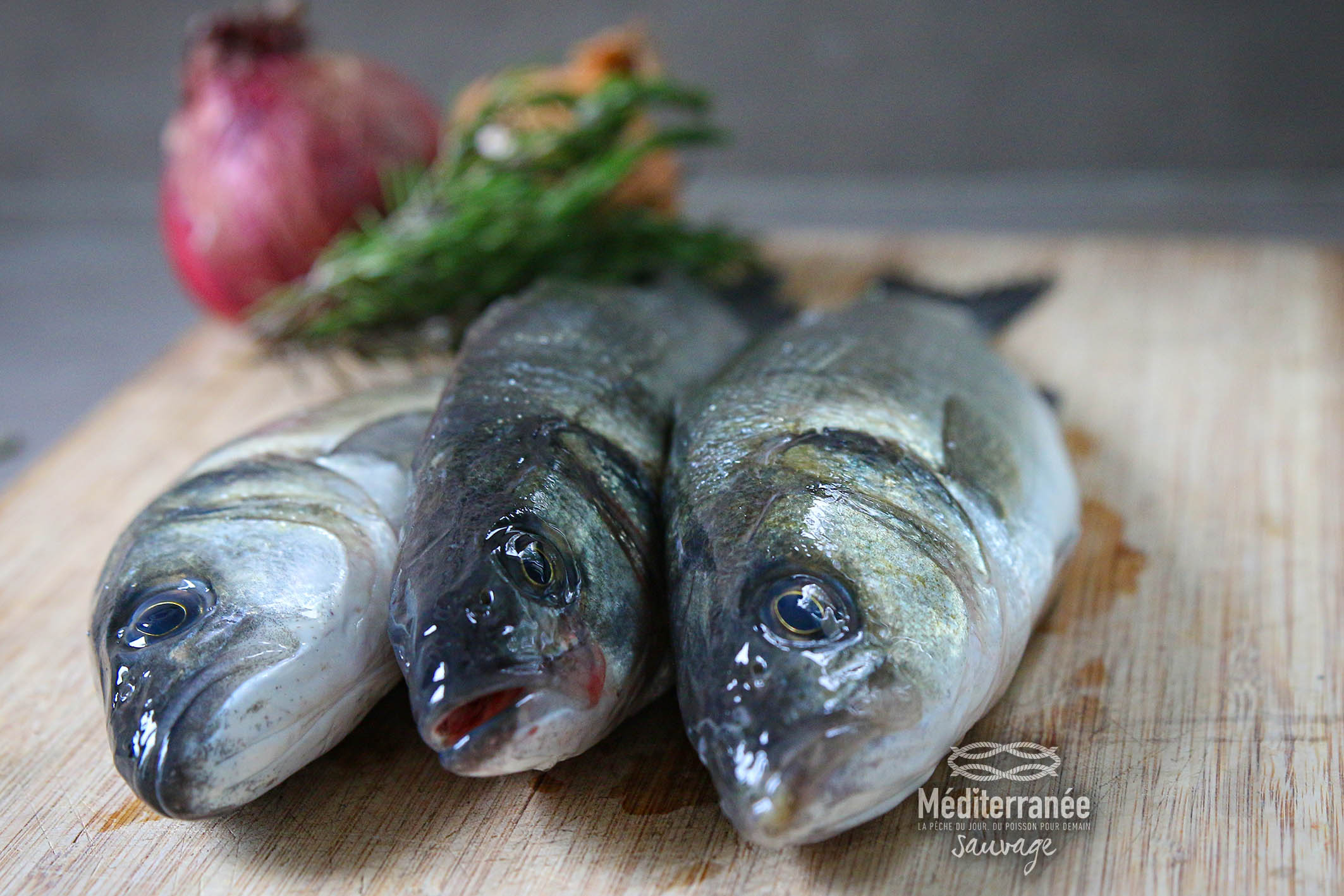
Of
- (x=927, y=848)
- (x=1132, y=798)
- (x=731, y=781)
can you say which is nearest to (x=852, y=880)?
(x=927, y=848)

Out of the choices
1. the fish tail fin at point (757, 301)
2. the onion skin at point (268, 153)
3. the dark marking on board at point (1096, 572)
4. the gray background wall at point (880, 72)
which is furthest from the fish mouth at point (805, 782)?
the gray background wall at point (880, 72)

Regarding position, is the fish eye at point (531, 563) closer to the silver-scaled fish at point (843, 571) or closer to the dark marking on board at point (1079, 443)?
the silver-scaled fish at point (843, 571)

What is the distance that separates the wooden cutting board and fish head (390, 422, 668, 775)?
16 cm

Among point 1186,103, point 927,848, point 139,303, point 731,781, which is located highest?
point 731,781

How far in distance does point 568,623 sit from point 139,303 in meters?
3.12

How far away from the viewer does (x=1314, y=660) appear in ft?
4.94

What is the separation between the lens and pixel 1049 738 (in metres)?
1.41

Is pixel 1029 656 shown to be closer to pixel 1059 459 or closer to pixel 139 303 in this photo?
pixel 1059 459

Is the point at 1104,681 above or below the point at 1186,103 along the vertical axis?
above

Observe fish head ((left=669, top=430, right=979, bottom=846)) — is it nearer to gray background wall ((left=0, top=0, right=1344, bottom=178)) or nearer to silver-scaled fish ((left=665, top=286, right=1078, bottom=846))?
silver-scaled fish ((left=665, top=286, right=1078, bottom=846))

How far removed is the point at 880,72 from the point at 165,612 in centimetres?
322

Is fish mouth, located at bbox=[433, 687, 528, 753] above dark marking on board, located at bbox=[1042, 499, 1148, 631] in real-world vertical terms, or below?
above

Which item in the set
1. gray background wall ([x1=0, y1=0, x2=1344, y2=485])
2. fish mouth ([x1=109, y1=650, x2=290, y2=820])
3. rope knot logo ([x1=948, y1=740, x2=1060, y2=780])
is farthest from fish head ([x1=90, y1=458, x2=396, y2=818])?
gray background wall ([x1=0, y1=0, x2=1344, y2=485])

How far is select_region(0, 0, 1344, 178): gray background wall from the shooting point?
3580 millimetres
